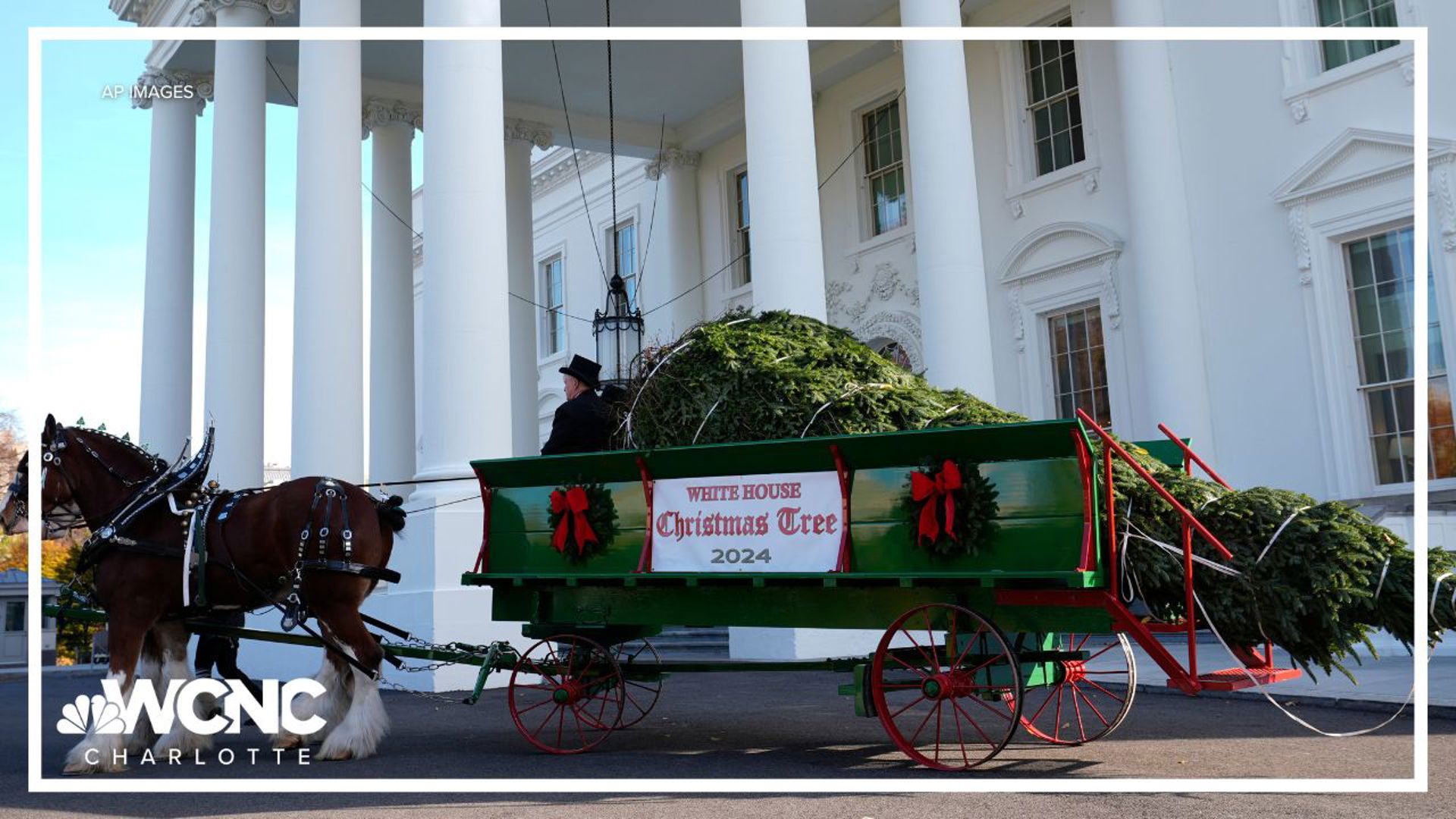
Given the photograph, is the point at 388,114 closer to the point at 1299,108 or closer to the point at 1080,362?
the point at 1080,362

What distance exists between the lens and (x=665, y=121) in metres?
22.7

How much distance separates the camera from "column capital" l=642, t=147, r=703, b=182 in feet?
74.6

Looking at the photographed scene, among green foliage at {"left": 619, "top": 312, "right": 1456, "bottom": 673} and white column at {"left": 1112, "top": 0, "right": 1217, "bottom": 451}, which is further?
white column at {"left": 1112, "top": 0, "right": 1217, "bottom": 451}

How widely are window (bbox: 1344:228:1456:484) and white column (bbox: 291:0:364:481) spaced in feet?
35.2

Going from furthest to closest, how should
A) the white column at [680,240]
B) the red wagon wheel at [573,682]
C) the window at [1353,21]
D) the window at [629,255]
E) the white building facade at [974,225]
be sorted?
the window at [629,255] → the white column at [680,240] → the window at [1353,21] → the white building facade at [974,225] → the red wagon wheel at [573,682]

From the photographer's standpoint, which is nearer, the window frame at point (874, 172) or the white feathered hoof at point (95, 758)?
the white feathered hoof at point (95, 758)

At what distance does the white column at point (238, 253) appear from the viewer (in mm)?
16328

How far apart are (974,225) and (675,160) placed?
10.5 metres

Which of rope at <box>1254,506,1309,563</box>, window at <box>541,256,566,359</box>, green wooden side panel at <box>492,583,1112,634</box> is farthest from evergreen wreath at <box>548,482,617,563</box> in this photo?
window at <box>541,256,566,359</box>

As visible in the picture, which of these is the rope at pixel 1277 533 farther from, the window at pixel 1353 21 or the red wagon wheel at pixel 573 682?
the window at pixel 1353 21

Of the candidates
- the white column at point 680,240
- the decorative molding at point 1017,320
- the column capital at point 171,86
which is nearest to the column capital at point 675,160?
the white column at point 680,240

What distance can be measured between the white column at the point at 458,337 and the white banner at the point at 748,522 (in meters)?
5.04

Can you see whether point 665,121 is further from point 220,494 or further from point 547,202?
point 220,494

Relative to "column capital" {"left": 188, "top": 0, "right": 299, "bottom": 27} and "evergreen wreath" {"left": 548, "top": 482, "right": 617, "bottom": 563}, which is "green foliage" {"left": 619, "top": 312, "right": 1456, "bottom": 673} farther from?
"column capital" {"left": 188, "top": 0, "right": 299, "bottom": 27}
